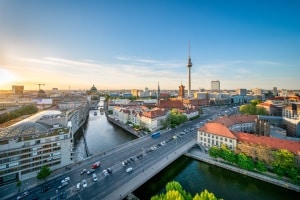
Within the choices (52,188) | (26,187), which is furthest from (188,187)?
(26,187)

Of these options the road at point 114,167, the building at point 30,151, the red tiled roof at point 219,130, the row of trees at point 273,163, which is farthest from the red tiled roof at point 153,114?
the building at point 30,151

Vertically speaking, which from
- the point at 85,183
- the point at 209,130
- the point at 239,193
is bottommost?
the point at 239,193

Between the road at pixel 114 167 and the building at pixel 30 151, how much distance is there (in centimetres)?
542

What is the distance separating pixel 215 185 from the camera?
3416cm

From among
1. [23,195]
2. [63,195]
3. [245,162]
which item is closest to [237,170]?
[245,162]

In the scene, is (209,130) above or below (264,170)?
above

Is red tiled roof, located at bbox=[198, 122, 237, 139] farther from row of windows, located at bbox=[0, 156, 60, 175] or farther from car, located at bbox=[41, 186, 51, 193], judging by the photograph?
row of windows, located at bbox=[0, 156, 60, 175]

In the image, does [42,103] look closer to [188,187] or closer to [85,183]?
[85,183]

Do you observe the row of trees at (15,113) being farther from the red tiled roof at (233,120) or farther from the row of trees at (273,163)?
the red tiled roof at (233,120)

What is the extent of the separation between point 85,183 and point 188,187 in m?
19.8

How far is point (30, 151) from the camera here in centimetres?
3588

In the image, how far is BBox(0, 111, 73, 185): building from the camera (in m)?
33.1

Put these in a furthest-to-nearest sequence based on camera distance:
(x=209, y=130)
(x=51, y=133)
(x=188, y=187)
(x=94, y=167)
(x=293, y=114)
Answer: (x=293, y=114) < (x=209, y=130) < (x=51, y=133) < (x=94, y=167) < (x=188, y=187)

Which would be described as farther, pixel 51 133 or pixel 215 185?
pixel 51 133
